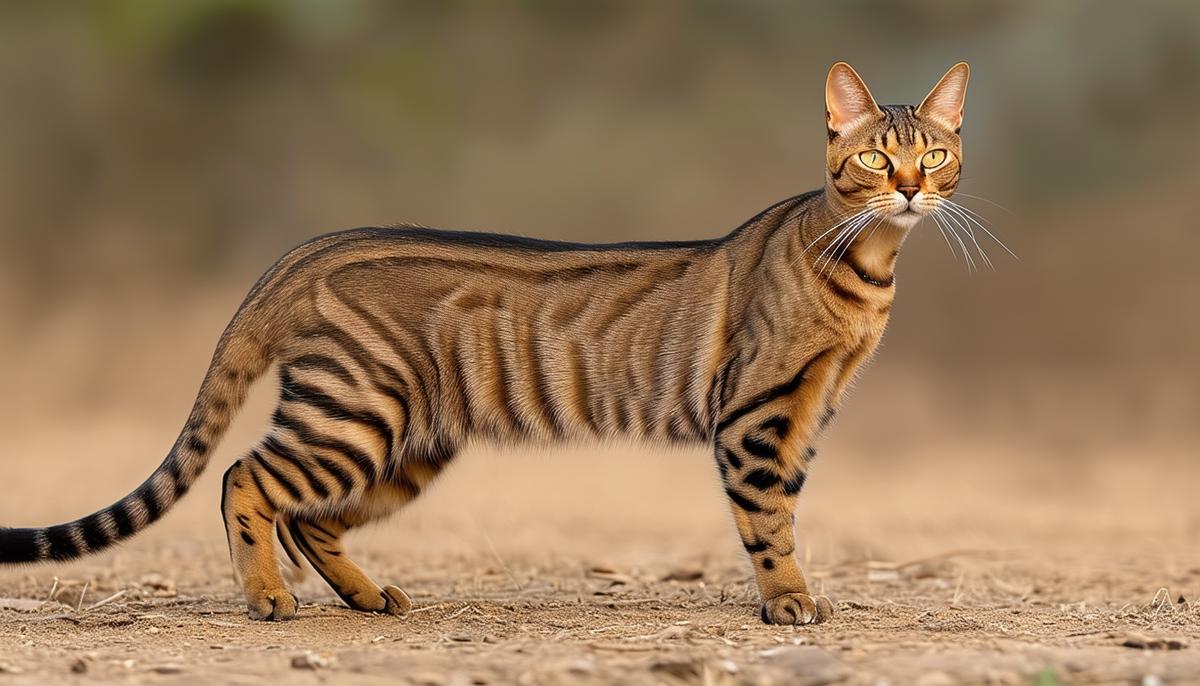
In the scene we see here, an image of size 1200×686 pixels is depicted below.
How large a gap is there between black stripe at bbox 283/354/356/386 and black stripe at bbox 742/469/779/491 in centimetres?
145

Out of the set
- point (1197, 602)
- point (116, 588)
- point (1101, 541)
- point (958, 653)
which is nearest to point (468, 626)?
point (958, 653)

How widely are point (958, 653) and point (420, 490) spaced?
2375mm

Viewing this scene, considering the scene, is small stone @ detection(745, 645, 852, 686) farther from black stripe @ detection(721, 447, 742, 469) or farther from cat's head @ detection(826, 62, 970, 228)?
cat's head @ detection(826, 62, 970, 228)

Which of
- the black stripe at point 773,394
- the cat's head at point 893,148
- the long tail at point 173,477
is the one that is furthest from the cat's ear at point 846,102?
the long tail at point 173,477

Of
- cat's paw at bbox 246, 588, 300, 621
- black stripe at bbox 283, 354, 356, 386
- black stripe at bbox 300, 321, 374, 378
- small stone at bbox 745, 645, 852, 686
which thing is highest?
black stripe at bbox 300, 321, 374, 378

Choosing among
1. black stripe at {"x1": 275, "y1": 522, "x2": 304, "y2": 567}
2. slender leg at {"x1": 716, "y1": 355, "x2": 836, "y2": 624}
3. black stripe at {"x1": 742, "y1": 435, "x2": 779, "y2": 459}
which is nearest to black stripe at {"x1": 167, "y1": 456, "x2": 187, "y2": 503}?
black stripe at {"x1": 275, "y1": 522, "x2": 304, "y2": 567}

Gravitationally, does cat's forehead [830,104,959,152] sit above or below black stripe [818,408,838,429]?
above

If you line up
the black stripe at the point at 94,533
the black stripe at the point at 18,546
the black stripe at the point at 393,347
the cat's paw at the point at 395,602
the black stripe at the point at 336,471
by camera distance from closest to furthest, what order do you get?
the black stripe at the point at 18,546, the black stripe at the point at 94,533, the black stripe at the point at 336,471, the black stripe at the point at 393,347, the cat's paw at the point at 395,602

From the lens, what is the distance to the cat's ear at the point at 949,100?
5.09 metres

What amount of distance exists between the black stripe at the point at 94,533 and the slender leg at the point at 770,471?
218cm

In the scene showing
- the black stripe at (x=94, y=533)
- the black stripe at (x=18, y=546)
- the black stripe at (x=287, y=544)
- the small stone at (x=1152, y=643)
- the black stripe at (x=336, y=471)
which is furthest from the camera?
the black stripe at (x=287, y=544)

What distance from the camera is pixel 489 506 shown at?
A: 10281 mm

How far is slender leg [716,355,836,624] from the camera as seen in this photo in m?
4.88

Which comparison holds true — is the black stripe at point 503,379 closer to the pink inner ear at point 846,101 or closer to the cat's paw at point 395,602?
the cat's paw at point 395,602
